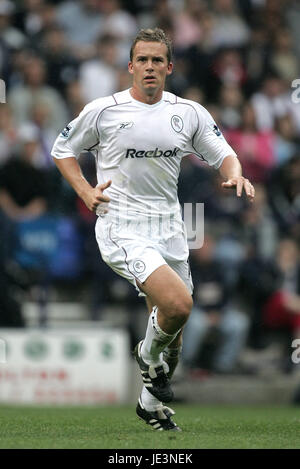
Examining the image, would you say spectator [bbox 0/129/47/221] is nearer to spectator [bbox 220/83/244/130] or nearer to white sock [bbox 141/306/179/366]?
spectator [bbox 220/83/244/130]

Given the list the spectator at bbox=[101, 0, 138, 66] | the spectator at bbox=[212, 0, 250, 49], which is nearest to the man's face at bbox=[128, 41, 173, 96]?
the spectator at bbox=[101, 0, 138, 66]

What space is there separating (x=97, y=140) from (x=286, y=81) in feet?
28.6

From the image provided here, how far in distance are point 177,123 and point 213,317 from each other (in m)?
5.79

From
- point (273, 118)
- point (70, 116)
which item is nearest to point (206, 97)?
point (273, 118)

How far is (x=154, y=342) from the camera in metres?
7.37

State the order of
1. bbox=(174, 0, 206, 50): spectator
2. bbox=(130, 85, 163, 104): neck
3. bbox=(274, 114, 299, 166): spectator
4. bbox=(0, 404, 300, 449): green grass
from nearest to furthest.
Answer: bbox=(0, 404, 300, 449): green grass
bbox=(130, 85, 163, 104): neck
bbox=(274, 114, 299, 166): spectator
bbox=(174, 0, 206, 50): spectator

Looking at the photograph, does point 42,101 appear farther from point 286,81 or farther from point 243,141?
point 286,81

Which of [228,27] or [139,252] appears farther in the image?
[228,27]

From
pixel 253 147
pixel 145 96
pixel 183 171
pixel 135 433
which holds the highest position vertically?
pixel 145 96

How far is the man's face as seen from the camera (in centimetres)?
749

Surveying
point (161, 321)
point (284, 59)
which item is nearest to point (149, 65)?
point (161, 321)

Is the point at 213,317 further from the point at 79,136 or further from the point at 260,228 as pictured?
the point at 79,136

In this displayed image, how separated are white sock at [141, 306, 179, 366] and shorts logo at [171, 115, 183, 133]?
4.35 feet

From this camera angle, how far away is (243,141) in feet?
46.6
